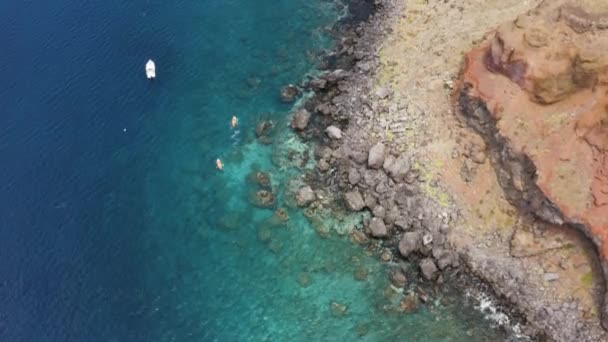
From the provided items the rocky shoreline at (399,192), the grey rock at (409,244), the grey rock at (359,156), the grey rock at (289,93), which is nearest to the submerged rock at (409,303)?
the rocky shoreline at (399,192)

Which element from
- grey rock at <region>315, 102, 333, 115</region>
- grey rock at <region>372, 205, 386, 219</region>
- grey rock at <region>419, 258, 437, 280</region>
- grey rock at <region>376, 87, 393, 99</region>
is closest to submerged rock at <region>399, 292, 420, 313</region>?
grey rock at <region>419, 258, 437, 280</region>

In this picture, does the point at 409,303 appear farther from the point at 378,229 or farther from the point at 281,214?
the point at 281,214

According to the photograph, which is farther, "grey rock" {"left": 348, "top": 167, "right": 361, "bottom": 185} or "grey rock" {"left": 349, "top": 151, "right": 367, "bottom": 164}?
"grey rock" {"left": 349, "top": 151, "right": 367, "bottom": 164}

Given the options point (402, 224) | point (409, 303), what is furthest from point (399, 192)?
point (409, 303)

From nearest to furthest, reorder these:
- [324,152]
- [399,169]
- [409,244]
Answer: [409,244]
[399,169]
[324,152]

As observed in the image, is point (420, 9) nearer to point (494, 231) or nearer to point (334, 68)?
point (334, 68)

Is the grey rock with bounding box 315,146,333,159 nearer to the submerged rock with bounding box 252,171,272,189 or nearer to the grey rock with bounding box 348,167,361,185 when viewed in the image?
the grey rock with bounding box 348,167,361,185

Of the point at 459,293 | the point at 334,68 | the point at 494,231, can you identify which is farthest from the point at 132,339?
the point at 334,68
